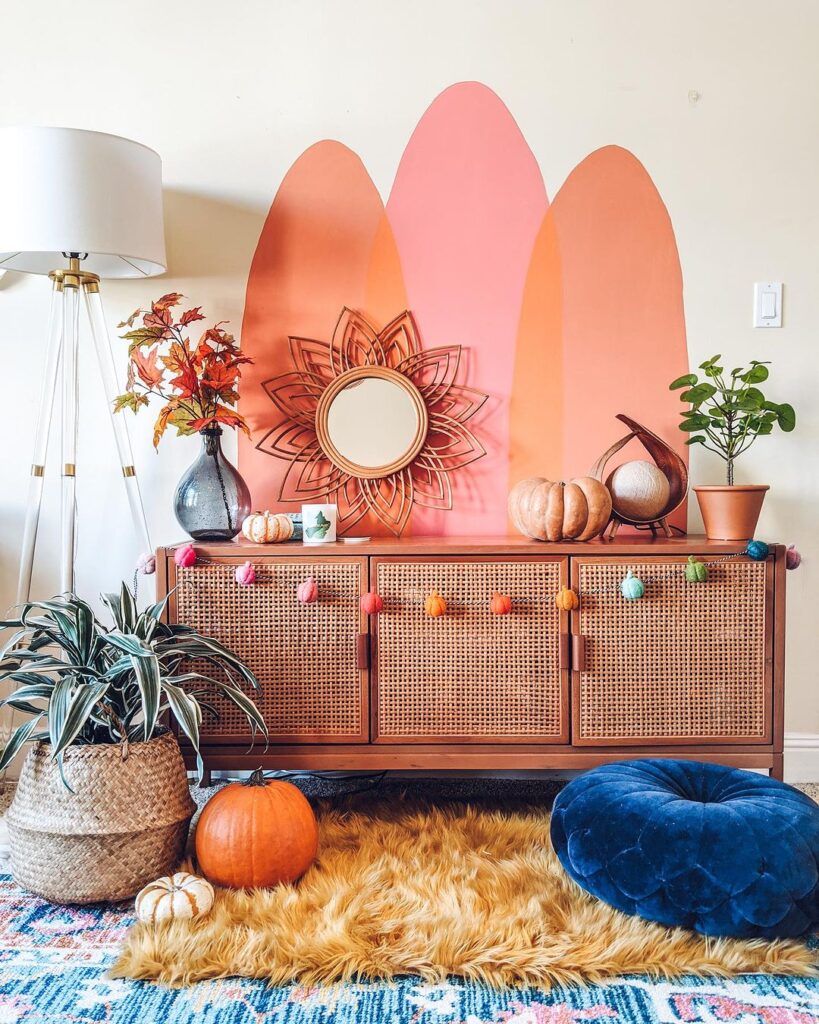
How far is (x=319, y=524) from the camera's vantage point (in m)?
1.96

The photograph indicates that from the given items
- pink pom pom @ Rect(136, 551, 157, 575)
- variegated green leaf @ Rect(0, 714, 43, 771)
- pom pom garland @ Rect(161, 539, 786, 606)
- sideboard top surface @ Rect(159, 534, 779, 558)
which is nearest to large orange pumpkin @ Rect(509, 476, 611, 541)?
sideboard top surface @ Rect(159, 534, 779, 558)

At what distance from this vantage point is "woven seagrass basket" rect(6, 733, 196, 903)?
4.90ft

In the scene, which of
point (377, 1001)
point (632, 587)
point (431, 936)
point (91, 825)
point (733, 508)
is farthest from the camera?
→ point (733, 508)

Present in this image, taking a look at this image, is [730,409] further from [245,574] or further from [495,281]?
[245,574]

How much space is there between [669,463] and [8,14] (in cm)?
212

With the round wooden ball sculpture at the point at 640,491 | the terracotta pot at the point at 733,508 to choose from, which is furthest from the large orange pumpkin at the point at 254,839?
the terracotta pot at the point at 733,508

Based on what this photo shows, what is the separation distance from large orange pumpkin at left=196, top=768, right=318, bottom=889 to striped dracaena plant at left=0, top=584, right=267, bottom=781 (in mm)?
102

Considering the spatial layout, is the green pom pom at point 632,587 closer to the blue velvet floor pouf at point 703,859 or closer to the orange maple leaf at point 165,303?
the blue velvet floor pouf at point 703,859

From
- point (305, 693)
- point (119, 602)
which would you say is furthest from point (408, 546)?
point (119, 602)

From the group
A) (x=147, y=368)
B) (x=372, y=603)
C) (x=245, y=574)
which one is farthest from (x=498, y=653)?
(x=147, y=368)

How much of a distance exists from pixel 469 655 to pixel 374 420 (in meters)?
0.72

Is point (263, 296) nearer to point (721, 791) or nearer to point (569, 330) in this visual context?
point (569, 330)

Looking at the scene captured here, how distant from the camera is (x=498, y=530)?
2.25 metres

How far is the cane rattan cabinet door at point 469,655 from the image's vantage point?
72.7 inches
